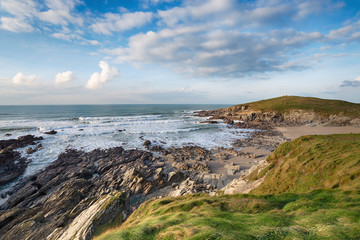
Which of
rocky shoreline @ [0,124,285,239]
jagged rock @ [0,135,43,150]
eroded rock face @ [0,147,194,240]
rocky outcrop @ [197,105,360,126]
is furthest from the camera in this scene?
rocky outcrop @ [197,105,360,126]

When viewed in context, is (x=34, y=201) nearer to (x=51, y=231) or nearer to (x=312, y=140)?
(x=51, y=231)

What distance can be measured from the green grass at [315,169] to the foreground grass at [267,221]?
2.11m

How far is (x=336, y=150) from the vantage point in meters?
14.6

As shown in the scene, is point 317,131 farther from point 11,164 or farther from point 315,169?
point 11,164

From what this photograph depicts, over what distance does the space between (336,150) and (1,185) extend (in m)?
39.8

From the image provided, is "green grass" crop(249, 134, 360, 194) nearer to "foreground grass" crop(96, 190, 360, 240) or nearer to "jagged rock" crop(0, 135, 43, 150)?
"foreground grass" crop(96, 190, 360, 240)

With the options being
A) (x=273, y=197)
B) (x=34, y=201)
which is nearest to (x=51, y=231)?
(x=34, y=201)

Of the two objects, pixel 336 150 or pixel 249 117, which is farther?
pixel 249 117

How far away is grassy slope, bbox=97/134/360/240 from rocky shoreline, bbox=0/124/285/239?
148 inches

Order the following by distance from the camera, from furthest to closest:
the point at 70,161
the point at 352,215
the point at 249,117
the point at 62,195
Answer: the point at 249,117, the point at 70,161, the point at 62,195, the point at 352,215

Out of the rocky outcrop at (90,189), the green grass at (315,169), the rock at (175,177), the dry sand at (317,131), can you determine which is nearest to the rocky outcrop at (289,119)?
the dry sand at (317,131)

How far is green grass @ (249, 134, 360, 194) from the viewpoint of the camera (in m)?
11.4

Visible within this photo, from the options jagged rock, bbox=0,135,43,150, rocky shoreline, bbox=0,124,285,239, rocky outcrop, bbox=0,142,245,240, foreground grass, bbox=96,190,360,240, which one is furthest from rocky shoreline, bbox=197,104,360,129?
jagged rock, bbox=0,135,43,150

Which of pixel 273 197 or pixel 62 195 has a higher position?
pixel 273 197
